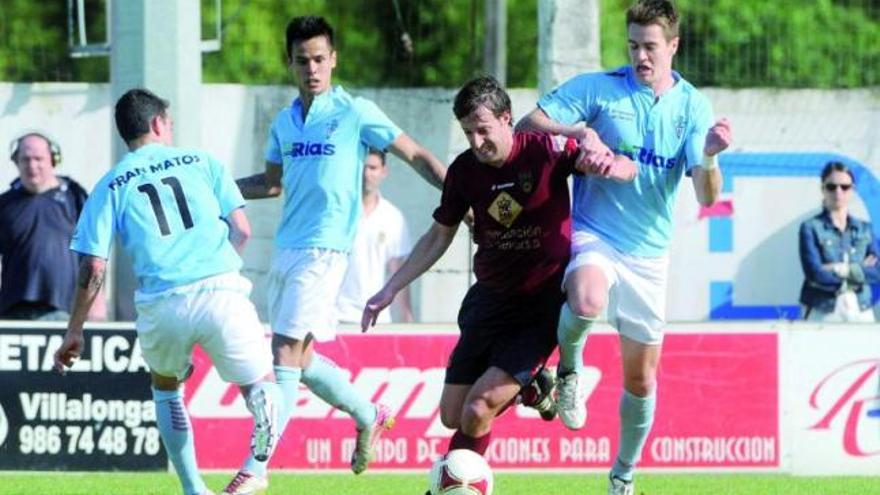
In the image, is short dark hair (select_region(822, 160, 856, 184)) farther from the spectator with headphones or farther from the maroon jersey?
the maroon jersey

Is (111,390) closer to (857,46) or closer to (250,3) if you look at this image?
(250,3)

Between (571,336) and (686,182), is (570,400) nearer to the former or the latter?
(571,336)

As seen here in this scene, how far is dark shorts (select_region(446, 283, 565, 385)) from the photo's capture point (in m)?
9.81

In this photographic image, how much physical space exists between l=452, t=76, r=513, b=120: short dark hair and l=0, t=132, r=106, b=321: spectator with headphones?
519 centimetres

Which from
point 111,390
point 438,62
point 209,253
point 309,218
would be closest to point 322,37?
point 309,218

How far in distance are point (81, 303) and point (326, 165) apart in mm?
1916

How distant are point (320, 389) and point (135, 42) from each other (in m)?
2.77

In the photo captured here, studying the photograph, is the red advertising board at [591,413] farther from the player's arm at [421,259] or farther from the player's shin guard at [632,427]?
the player's arm at [421,259]

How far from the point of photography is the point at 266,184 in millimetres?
11477

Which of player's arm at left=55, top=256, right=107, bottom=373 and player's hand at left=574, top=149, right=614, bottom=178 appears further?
player's arm at left=55, top=256, right=107, bottom=373

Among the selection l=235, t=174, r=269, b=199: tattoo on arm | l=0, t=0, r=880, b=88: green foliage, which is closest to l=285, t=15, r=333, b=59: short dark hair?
l=235, t=174, r=269, b=199: tattoo on arm

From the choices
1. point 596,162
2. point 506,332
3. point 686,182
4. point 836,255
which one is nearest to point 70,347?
point 506,332

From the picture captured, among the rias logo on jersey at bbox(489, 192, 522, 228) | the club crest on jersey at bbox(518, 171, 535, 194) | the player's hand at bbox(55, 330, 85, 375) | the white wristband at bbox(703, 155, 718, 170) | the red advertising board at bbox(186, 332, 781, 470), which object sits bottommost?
the red advertising board at bbox(186, 332, 781, 470)

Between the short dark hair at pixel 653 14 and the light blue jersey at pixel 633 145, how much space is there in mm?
375
